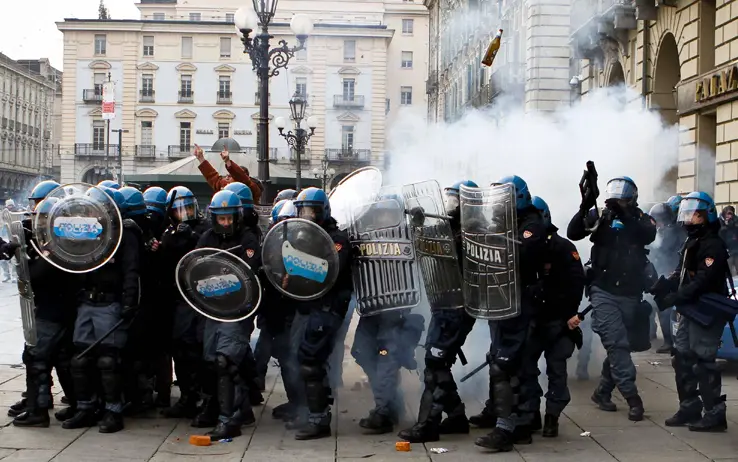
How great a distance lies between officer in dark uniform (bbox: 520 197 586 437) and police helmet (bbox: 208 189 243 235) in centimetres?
209

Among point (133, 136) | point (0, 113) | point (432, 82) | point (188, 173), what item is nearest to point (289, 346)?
point (188, 173)

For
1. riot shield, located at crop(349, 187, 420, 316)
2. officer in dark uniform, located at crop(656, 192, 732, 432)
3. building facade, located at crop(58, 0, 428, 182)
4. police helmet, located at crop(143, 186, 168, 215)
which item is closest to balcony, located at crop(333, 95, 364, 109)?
building facade, located at crop(58, 0, 428, 182)

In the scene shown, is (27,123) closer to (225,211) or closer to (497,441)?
(225,211)

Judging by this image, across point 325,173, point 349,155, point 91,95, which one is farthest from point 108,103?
point 91,95

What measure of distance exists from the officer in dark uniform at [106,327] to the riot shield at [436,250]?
201 centimetres

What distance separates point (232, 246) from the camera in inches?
256

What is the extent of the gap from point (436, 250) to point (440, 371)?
82 centimetres

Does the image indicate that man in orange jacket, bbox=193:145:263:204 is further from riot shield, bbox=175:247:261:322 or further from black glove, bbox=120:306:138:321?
riot shield, bbox=175:247:261:322

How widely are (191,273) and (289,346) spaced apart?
1.06 m

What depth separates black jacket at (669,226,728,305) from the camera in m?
6.52

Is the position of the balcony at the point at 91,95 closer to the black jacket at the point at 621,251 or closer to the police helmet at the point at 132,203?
the police helmet at the point at 132,203

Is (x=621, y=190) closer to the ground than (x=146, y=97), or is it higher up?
closer to the ground

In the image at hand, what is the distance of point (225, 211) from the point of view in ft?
21.2

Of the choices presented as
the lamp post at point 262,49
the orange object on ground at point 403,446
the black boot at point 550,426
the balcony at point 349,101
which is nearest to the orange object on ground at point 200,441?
the orange object on ground at point 403,446
